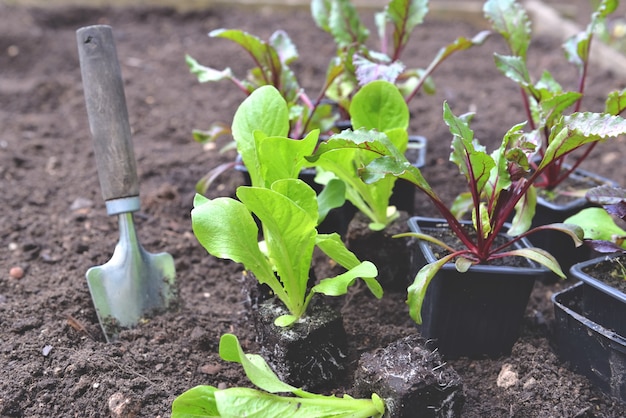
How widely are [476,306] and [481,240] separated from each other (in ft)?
0.46

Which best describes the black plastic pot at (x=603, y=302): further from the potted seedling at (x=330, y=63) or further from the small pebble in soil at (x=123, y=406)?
the small pebble in soil at (x=123, y=406)

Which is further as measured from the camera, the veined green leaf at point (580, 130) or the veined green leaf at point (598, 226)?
the veined green leaf at point (598, 226)

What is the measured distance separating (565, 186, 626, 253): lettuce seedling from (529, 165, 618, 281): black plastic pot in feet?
0.55

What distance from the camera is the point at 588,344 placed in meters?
1.23

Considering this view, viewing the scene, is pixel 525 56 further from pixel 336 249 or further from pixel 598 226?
pixel 336 249

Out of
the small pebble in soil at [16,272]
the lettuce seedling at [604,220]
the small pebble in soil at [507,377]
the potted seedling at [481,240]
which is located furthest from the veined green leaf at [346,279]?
the small pebble in soil at [16,272]

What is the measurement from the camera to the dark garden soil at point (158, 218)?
48.3 inches

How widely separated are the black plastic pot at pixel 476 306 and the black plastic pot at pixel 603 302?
0.09 m

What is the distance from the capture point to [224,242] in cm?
116

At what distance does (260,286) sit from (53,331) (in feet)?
1.52

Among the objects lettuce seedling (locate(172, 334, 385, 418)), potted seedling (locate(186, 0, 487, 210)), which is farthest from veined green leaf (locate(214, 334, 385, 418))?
potted seedling (locate(186, 0, 487, 210))

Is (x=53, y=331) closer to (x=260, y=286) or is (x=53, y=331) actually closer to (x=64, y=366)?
(x=64, y=366)

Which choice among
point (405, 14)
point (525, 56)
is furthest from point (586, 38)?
point (405, 14)

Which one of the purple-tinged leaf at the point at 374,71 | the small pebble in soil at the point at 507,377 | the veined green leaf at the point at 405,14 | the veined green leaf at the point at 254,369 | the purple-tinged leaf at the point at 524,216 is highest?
the veined green leaf at the point at 405,14
